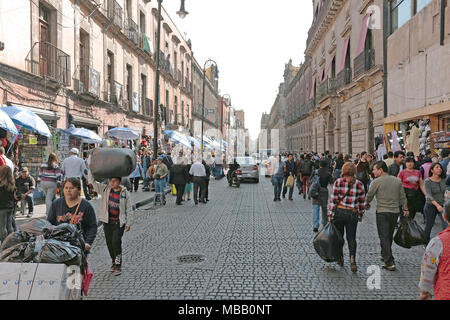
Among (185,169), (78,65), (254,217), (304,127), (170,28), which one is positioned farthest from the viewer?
(304,127)

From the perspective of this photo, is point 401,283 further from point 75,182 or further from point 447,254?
point 75,182

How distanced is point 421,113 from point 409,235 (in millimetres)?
8834

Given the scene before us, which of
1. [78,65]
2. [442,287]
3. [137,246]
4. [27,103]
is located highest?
[78,65]

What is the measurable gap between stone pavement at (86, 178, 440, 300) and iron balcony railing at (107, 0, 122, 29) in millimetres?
12822

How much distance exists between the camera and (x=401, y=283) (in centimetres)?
493

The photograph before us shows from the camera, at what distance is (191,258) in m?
6.11

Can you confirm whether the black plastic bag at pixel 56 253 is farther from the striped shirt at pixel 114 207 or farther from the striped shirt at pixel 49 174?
the striped shirt at pixel 49 174

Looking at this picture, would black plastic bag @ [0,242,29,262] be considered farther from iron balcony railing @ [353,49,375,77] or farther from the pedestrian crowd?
iron balcony railing @ [353,49,375,77]

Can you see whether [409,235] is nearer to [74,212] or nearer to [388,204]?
[388,204]

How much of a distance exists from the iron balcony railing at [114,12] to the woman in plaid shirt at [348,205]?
16.3 meters

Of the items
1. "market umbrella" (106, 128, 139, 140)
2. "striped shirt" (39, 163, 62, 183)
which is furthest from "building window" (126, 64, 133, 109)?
"striped shirt" (39, 163, 62, 183)

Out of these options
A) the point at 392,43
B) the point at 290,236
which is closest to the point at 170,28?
the point at 392,43

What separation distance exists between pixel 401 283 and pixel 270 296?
1770 millimetres

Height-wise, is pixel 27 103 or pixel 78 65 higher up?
pixel 78 65
